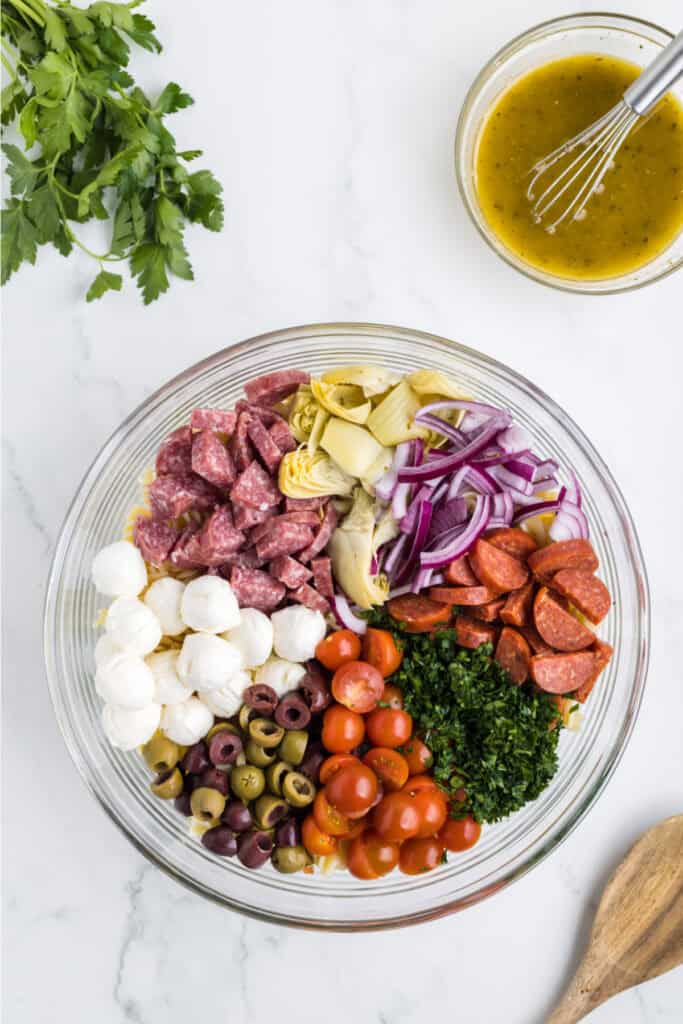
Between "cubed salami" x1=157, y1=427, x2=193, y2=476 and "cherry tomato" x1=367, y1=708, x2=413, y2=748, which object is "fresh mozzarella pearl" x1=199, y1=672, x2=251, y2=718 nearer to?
"cherry tomato" x1=367, y1=708, x2=413, y2=748

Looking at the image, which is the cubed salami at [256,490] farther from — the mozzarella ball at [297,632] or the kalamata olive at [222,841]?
the kalamata olive at [222,841]

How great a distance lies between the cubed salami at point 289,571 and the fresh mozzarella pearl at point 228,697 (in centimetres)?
20

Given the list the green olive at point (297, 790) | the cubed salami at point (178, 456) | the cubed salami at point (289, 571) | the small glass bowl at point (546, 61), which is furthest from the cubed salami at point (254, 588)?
the small glass bowl at point (546, 61)

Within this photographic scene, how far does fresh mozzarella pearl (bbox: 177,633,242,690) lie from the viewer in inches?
74.8

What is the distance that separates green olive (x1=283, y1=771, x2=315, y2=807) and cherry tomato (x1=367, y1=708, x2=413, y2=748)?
Result: 0.16m

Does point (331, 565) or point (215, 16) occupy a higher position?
point (215, 16)

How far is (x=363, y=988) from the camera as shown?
2.25m

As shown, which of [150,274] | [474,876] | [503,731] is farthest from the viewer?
[150,274]

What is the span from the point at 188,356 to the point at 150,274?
200 millimetres

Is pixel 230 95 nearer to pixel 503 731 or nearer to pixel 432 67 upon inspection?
pixel 432 67

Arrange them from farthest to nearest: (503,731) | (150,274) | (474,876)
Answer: (150,274)
(474,876)
(503,731)

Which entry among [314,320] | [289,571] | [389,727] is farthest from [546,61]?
[389,727]

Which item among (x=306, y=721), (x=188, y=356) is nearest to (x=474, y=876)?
(x=306, y=721)

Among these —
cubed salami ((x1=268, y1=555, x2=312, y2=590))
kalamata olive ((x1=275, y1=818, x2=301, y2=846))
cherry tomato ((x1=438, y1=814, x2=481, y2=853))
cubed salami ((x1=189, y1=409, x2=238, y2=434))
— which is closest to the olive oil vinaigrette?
cubed salami ((x1=189, y1=409, x2=238, y2=434))
